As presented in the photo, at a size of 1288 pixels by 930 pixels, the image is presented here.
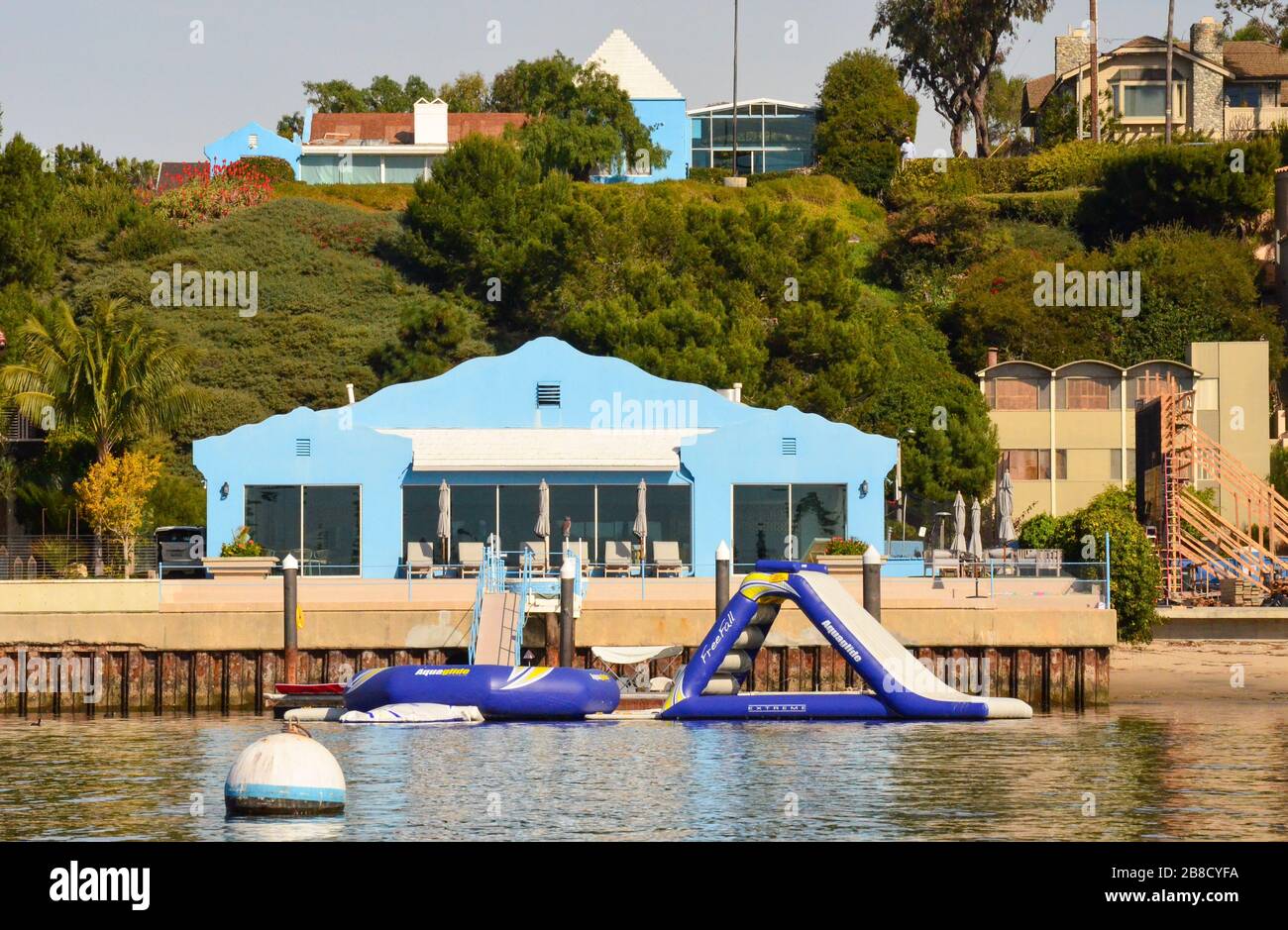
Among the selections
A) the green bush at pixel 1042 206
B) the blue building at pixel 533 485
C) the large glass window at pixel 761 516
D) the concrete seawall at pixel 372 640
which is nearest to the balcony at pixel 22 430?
the blue building at pixel 533 485

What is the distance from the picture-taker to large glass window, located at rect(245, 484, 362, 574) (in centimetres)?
4072

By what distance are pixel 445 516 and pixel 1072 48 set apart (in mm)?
69327

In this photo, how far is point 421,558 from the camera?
4025 cm

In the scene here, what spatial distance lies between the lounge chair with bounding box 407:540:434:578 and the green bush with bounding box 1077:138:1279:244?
49.8 meters

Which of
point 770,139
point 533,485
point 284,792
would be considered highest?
point 770,139

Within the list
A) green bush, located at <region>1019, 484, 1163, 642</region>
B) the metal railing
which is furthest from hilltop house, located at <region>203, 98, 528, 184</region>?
green bush, located at <region>1019, 484, 1163, 642</region>

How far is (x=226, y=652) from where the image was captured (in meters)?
34.1

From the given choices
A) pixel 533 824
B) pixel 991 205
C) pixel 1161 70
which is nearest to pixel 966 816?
pixel 533 824

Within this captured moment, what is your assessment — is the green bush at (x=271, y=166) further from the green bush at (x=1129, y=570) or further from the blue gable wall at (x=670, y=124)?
the green bush at (x=1129, y=570)

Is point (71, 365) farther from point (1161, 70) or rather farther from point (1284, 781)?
point (1161, 70)

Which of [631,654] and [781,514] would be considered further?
[781,514]

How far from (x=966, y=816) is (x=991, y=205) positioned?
216 ft

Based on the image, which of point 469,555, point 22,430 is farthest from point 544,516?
point 22,430

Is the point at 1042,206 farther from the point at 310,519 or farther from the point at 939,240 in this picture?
the point at 310,519
